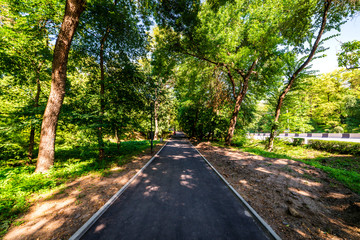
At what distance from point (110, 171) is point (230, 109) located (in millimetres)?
15161

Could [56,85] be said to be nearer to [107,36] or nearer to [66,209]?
[107,36]

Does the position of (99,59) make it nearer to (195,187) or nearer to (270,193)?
(195,187)

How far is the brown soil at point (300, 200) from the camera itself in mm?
2896

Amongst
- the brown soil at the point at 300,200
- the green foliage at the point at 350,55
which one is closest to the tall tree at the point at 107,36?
the brown soil at the point at 300,200

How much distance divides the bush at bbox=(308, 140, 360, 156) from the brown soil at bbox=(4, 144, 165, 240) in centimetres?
2046

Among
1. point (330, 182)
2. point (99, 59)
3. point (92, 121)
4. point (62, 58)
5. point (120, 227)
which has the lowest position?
point (120, 227)

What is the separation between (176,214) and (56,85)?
7.60 metres

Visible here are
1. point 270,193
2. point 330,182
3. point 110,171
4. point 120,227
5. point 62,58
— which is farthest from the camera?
point 110,171

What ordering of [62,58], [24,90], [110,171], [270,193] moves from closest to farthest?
1. [270,193]
2. [62,58]
3. [110,171]
4. [24,90]

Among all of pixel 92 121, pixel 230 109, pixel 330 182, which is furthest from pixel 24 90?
pixel 230 109

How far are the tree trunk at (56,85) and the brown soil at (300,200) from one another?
8.85 meters

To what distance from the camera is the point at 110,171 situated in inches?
244

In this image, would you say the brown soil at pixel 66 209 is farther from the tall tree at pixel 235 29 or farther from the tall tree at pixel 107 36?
the tall tree at pixel 235 29

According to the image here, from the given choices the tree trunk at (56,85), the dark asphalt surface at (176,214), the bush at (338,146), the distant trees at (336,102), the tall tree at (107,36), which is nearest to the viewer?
the dark asphalt surface at (176,214)
